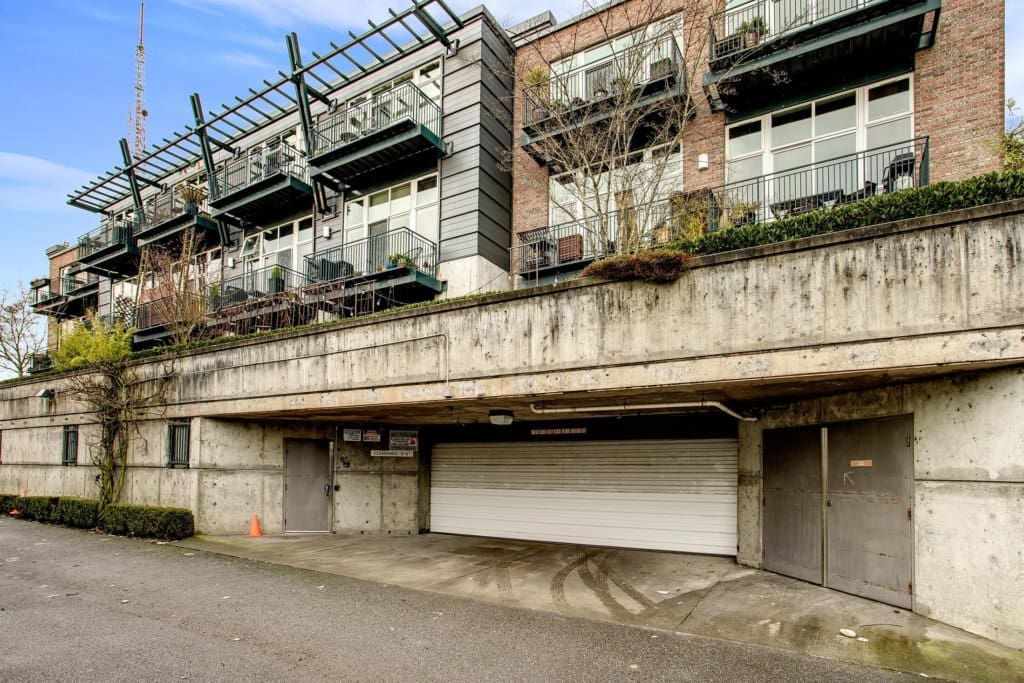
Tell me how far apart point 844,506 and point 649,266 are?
4076 mm

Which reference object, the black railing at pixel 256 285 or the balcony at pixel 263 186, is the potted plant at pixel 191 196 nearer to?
the balcony at pixel 263 186

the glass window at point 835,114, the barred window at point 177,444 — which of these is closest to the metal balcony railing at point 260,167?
the barred window at point 177,444

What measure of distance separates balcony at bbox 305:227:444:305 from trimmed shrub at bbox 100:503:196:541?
227 inches

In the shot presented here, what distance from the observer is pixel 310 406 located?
1088 centimetres

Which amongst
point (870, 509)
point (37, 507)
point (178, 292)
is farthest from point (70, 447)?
point (870, 509)

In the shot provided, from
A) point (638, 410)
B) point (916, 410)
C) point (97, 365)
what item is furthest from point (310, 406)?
point (916, 410)

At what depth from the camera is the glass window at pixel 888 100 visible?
1123cm

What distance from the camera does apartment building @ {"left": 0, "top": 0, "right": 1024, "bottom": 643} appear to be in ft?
20.9

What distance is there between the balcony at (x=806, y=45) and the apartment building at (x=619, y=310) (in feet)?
0.20

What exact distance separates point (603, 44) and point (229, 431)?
12.7 metres

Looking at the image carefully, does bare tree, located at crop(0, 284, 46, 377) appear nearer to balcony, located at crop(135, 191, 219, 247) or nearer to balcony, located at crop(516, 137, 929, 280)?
balcony, located at crop(135, 191, 219, 247)

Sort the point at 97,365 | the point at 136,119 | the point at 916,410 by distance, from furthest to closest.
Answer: the point at 136,119
the point at 97,365
the point at 916,410

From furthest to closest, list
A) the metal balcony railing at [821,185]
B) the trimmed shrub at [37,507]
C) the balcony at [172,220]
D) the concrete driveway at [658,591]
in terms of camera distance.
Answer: the balcony at [172,220] → the trimmed shrub at [37,507] → the metal balcony railing at [821,185] → the concrete driveway at [658,591]

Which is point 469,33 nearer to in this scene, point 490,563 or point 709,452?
point 709,452
